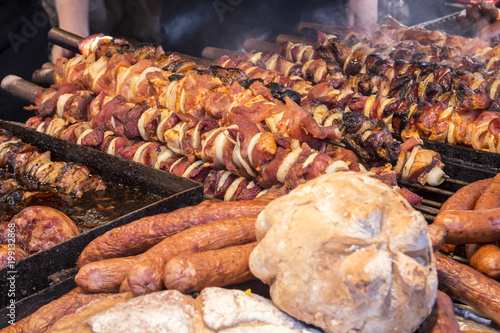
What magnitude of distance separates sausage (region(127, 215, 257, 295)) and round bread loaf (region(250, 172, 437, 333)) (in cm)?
45

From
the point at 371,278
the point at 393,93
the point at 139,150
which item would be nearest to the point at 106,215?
the point at 139,150

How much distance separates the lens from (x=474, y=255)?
96.3 inches

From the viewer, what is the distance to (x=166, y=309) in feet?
5.65

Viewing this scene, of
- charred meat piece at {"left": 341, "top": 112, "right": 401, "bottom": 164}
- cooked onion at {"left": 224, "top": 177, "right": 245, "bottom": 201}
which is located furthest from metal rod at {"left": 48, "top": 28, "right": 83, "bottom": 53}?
charred meat piece at {"left": 341, "top": 112, "right": 401, "bottom": 164}

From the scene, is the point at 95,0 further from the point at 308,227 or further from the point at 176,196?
the point at 308,227

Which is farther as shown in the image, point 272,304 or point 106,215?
point 106,215

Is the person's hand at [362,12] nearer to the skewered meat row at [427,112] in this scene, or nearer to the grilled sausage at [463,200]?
the skewered meat row at [427,112]

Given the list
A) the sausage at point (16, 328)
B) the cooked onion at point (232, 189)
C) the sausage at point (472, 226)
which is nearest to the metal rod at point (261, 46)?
the cooked onion at point (232, 189)

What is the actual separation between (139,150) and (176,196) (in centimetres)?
134

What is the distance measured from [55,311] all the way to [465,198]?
96.3 inches

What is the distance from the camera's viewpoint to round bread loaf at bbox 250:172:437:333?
5.13 ft

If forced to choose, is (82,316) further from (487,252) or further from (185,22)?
(185,22)

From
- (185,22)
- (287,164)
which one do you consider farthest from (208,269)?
(185,22)

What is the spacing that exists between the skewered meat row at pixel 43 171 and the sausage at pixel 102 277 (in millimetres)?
2346
